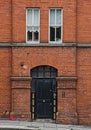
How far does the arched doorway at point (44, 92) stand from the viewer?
96.1ft

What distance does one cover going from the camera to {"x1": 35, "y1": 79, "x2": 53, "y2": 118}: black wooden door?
2934 cm

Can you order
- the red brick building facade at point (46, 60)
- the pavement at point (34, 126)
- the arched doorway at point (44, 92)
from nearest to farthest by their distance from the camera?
the pavement at point (34, 126), the red brick building facade at point (46, 60), the arched doorway at point (44, 92)

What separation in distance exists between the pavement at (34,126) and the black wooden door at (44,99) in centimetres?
49

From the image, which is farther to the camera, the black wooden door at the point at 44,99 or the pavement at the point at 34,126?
the black wooden door at the point at 44,99

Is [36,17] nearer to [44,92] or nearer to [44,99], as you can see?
[44,92]

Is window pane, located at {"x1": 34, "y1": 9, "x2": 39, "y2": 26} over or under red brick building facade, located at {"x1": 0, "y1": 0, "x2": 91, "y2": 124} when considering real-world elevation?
over

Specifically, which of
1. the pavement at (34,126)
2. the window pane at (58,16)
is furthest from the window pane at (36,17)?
the pavement at (34,126)

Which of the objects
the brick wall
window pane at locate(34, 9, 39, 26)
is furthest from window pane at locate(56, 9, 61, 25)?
the brick wall

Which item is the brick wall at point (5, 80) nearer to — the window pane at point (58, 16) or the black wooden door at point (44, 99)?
the black wooden door at point (44, 99)

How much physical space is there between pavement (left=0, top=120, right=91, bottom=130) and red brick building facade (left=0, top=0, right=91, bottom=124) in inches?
19.4

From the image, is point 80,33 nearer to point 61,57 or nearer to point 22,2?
point 61,57

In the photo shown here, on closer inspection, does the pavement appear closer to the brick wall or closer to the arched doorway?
the arched doorway

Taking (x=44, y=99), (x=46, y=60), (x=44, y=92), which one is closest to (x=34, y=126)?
(x=44, y=99)

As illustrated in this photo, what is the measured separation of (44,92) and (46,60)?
1764mm
